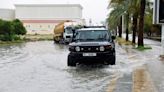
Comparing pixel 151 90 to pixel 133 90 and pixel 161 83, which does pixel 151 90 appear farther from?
pixel 161 83

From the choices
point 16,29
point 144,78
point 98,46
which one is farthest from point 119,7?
point 144,78

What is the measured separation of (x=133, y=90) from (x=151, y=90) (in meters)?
0.49

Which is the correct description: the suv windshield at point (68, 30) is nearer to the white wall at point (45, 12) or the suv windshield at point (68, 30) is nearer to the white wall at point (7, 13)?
the white wall at point (45, 12)

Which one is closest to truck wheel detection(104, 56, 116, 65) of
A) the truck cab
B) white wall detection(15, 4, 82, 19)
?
the truck cab

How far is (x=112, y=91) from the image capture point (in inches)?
464

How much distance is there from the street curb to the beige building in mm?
116846

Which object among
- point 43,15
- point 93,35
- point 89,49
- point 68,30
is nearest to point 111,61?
point 89,49

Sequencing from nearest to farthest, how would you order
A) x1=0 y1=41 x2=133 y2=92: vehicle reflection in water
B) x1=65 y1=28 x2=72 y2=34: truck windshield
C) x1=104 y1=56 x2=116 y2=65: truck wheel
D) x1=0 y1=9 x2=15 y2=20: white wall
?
x1=0 y1=41 x2=133 y2=92: vehicle reflection in water < x1=104 y1=56 x2=116 y2=65: truck wheel < x1=65 y1=28 x2=72 y2=34: truck windshield < x1=0 y1=9 x2=15 y2=20: white wall

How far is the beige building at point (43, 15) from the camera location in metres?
133

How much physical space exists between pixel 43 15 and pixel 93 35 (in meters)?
115

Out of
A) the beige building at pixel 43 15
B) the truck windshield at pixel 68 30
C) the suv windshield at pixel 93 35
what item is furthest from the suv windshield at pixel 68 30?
the beige building at pixel 43 15

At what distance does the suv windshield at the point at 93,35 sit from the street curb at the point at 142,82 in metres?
3.89

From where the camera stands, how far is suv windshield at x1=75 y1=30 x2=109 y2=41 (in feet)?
67.1

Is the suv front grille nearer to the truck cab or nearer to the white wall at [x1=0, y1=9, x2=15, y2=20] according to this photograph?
the truck cab
